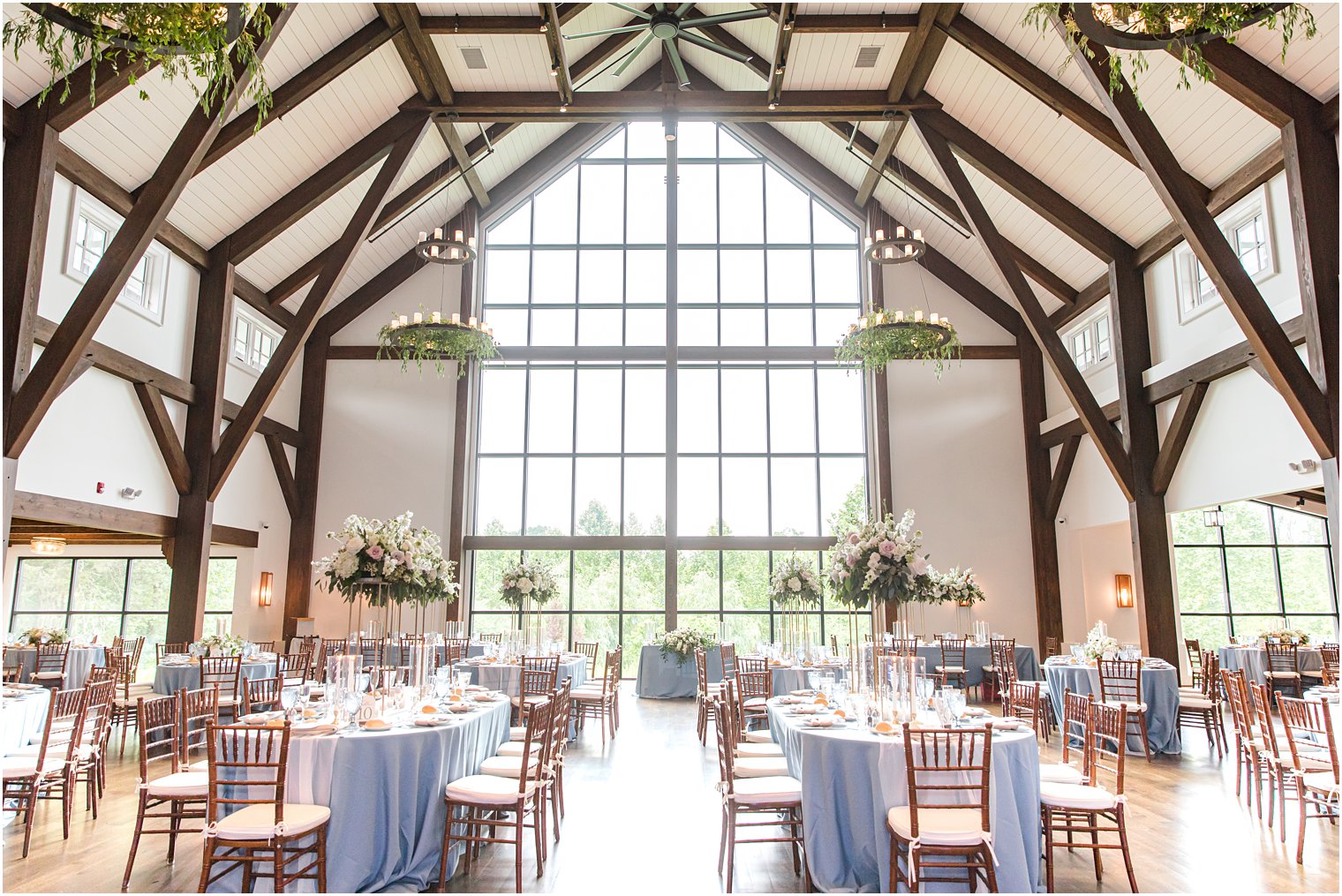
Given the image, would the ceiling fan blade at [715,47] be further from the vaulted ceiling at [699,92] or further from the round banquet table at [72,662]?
the round banquet table at [72,662]

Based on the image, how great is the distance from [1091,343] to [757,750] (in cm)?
995

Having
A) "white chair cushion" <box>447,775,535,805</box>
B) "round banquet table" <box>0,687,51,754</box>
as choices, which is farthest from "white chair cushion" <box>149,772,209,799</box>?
"round banquet table" <box>0,687,51,754</box>

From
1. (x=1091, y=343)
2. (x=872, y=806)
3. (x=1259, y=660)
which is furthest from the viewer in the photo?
(x=1091, y=343)

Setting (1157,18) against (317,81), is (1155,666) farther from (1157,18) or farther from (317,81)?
(317,81)

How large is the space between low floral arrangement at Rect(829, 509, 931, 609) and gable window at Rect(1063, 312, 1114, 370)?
324 inches

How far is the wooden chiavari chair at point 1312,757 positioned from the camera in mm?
5090

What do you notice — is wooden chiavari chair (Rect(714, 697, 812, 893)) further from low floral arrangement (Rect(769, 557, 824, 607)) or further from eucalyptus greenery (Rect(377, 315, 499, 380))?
eucalyptus greenery (Rect(377, 315, 499, 380))

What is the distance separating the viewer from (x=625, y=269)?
15.2 m

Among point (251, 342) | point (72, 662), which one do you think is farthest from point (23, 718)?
point (251, 342)

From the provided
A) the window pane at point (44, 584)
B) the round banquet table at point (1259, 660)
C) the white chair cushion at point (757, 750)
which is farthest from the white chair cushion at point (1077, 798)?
the window pane at point (44, 584)

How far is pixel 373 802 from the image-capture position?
448cm

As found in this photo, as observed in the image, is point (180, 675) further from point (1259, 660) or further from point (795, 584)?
point (1259, 660)

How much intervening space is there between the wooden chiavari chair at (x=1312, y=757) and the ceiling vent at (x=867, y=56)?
8.68 m

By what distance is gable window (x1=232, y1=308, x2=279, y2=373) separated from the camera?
12.7 metres
